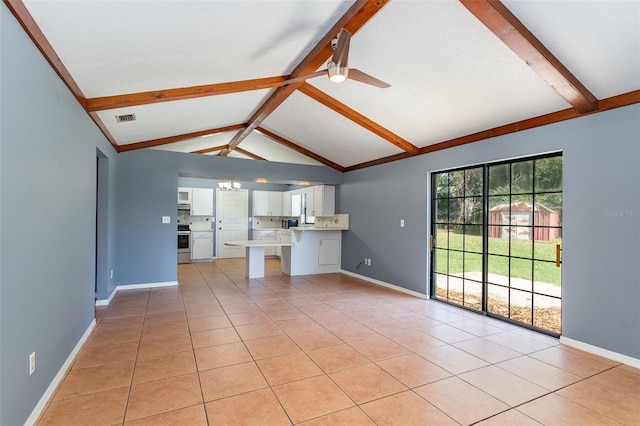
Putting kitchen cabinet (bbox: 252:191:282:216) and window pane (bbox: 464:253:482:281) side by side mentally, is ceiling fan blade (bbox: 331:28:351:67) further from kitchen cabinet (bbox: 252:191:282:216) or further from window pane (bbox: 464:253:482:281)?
kitchen cabinet (bbox: 252:191:282:216)

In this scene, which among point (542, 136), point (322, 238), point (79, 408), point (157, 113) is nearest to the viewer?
point (79, 408)

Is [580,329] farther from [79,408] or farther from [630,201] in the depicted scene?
[79,408]

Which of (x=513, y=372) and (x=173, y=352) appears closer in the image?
(x=513, y=372)

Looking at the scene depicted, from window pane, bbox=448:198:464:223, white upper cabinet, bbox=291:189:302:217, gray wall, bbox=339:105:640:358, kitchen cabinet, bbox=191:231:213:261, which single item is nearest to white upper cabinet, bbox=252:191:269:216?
white upper cabinet, bbox=291:189:302:217

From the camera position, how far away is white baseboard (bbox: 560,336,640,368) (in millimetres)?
2871

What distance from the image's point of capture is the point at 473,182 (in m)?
4.54

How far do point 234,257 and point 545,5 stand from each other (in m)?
8.92

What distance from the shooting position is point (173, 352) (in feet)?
10.1

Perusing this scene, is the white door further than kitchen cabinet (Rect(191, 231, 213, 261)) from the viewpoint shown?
Yes

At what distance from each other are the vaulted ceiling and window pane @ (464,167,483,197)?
48 centimetres

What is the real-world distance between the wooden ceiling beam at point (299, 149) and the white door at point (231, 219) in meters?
3.57

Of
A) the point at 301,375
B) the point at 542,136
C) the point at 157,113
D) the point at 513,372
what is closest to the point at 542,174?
the point at 542,136

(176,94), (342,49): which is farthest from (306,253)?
(342,49)

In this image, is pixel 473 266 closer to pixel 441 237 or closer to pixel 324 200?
pixel 441 237
